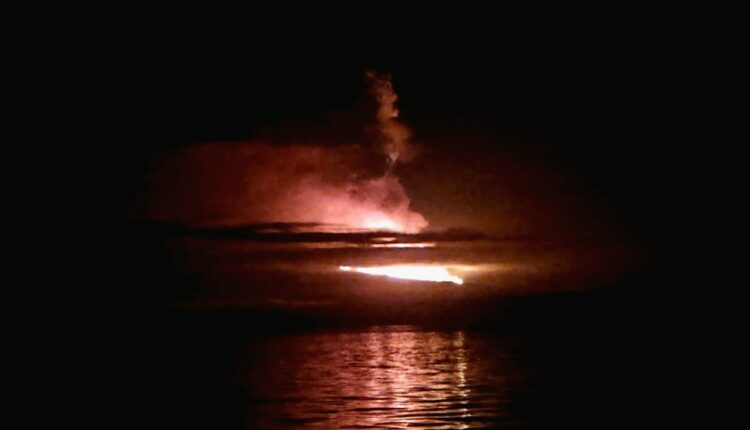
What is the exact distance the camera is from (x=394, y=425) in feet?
111

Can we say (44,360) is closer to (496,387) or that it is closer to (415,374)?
(415,374)

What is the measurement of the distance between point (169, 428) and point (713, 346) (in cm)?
4953

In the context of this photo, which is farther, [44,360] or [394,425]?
[44,360]

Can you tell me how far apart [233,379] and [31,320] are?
72.6 meters

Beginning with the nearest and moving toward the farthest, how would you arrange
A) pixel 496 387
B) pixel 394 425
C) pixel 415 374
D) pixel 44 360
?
pixel 394 425 → pixel 496 387 → pixel 415 374 → pixel 44 360

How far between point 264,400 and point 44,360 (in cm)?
3657

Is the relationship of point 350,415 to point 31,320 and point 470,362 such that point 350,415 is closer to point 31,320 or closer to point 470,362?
point 470,362

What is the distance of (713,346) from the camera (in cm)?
7612

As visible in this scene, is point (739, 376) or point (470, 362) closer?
point (739, 376)

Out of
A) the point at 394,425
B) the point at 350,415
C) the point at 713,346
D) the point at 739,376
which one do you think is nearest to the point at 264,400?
the point at 350,415

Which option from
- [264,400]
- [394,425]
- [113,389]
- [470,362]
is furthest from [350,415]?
[470,362]

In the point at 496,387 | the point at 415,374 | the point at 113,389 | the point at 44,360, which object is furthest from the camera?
the point at 44,360

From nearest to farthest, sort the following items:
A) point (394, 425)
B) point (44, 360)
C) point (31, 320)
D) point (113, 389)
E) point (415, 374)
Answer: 1. point (394, 425)
2. point (113, 389)
3. point (415, 374)
4. point (44, 360)
5. point (31, 320)

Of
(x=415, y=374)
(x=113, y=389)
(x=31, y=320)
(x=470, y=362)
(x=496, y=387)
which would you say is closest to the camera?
(x=496, y=387)
